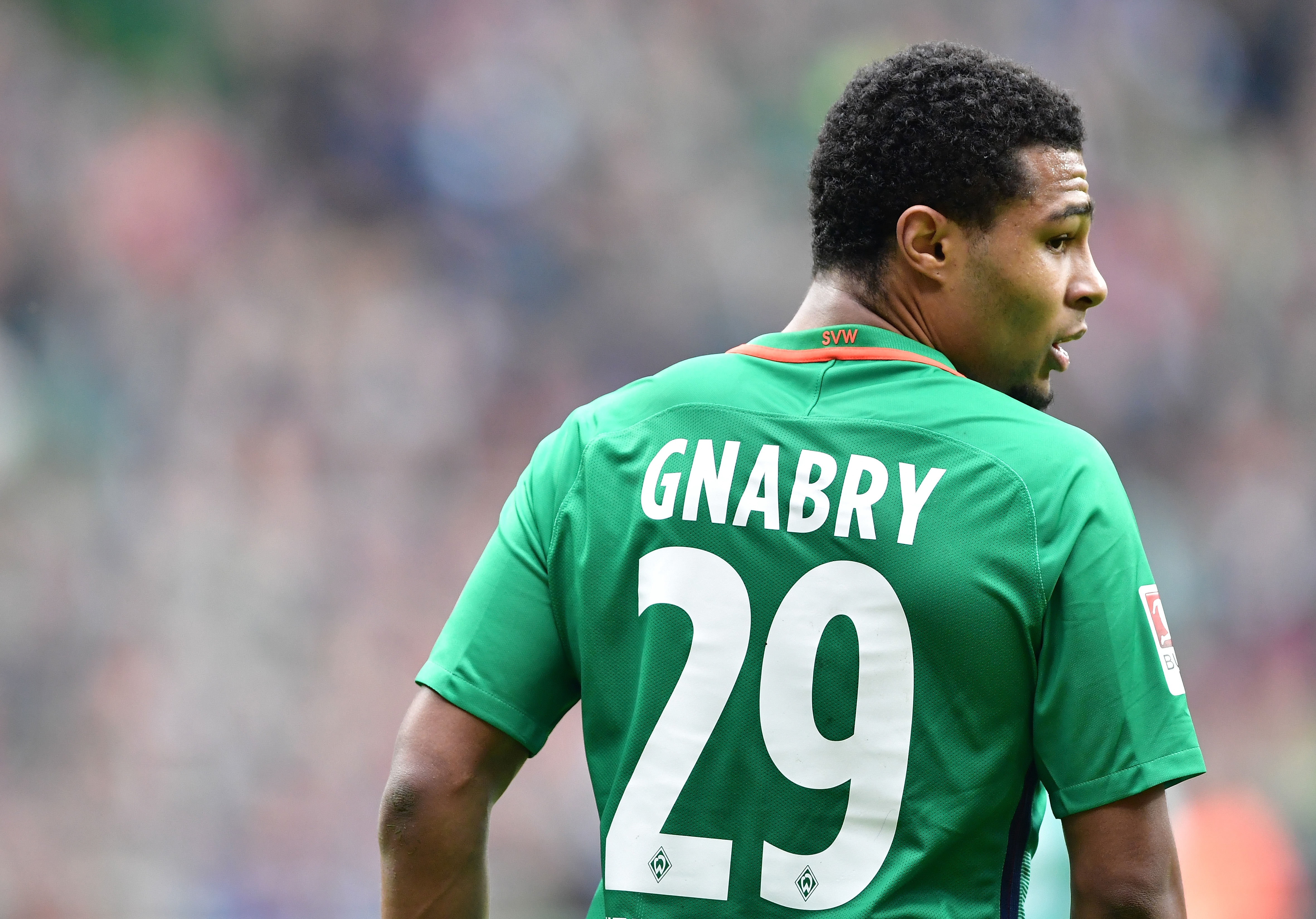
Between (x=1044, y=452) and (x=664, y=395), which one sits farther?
(x=664, y=395)

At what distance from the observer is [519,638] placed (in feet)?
5.26

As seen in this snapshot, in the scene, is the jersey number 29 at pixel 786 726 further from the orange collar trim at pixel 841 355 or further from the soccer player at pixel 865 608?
the orange collar trim at pixel 841 355

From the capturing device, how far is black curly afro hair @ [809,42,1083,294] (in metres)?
1.58

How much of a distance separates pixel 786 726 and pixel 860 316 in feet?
1.64

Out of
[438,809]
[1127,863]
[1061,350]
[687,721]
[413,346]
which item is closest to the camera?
[1127,863]

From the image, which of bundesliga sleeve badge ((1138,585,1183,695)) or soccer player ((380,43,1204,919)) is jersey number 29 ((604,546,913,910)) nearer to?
soccer player ((380,43,1204,919))

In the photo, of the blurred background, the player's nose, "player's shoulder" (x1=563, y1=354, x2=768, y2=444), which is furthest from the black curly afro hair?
the blurred background

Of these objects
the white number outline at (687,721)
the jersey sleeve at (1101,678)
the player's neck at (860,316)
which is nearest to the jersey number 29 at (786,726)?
the white number outline at (687,721)

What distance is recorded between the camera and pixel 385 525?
6.05m

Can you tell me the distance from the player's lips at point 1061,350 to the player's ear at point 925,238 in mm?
182

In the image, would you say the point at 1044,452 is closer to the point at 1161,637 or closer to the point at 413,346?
the point at 1161,637

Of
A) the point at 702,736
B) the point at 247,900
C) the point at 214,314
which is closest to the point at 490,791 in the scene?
the point at 702,736

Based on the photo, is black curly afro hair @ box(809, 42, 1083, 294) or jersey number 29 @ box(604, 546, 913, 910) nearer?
jersey number 29 @ box(604, 546, 913, 910)

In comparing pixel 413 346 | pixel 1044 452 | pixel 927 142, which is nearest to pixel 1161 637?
pixel 1044 452
